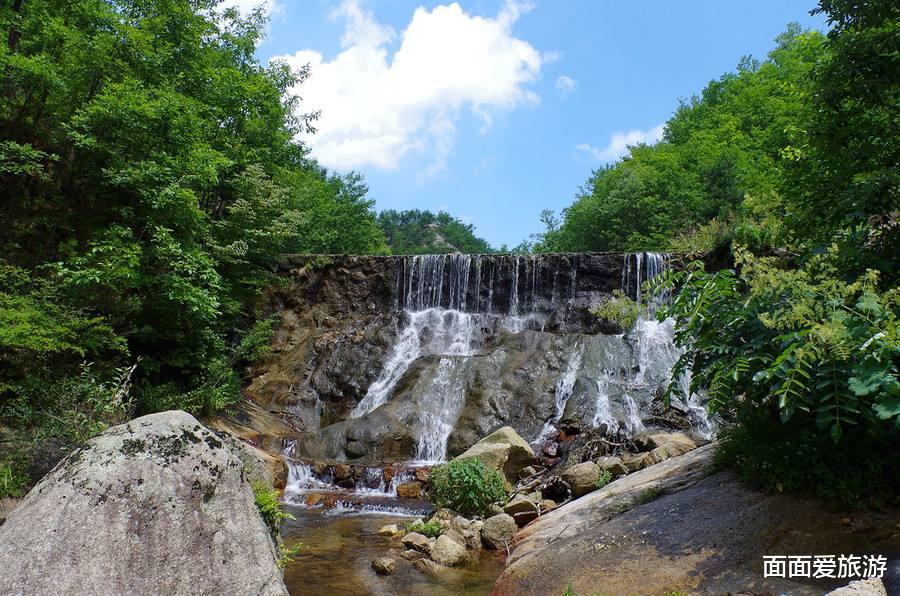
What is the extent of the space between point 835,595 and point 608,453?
9.03 metres

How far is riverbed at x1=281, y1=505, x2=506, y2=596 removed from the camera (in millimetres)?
6906

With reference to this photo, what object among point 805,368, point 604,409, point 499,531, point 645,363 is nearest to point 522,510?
point 499,531

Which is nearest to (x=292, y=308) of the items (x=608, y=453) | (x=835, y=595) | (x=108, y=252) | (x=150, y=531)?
(x=108, y=252)

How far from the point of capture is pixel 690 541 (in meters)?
5.36

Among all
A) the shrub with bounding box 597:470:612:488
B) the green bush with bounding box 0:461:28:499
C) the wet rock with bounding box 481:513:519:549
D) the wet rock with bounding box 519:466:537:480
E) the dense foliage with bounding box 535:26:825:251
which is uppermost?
the dense foliage with bounding box 535:26:825:251

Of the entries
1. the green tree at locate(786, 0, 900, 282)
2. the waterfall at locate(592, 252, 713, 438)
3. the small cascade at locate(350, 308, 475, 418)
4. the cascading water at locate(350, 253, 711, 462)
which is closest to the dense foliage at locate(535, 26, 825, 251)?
the waterfall at locate(592, 252, 713, 438)

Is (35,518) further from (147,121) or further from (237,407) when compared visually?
(237,407)

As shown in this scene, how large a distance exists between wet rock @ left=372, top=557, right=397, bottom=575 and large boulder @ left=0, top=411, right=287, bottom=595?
3.61 meters

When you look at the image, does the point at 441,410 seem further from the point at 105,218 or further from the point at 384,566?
the point at 105,218

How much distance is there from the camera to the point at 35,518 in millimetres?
3611

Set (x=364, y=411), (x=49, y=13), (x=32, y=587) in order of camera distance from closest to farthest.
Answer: (x=32, y=587) → (x=49, y=13) → (x=364, y=411)

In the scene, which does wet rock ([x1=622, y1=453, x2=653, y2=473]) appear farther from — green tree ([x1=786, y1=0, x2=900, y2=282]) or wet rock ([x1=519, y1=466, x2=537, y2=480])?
green tree ([x1=786, y1=0, x2=900, y2=282])

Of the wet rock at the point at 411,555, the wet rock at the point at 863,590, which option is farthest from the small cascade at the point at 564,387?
the wet rock at the point at 863,590

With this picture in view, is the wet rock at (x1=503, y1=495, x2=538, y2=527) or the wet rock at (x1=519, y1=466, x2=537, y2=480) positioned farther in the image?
the wet rock at (x1=519, y1=466, x2=537, y2=480)
